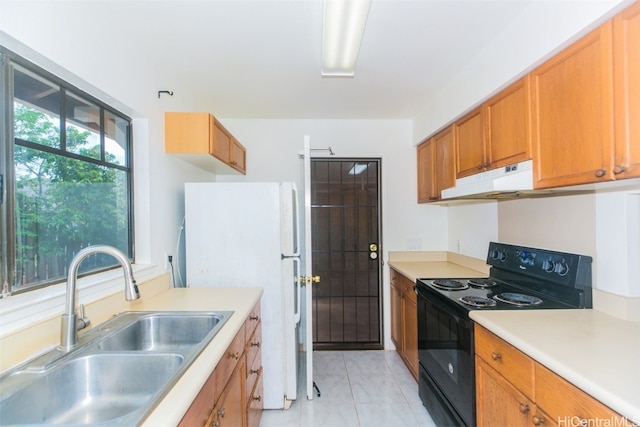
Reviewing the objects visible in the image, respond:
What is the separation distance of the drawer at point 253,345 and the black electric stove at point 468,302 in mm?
1170

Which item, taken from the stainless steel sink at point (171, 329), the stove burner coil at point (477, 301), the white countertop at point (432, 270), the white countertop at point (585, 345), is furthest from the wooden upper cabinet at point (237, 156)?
the white countertop at point (585, 345)

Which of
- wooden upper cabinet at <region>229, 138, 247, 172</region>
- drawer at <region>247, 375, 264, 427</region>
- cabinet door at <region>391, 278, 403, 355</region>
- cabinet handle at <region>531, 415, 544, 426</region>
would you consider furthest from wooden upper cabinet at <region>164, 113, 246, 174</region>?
cabinet handle at <region>531, 415, 544, 426</region>

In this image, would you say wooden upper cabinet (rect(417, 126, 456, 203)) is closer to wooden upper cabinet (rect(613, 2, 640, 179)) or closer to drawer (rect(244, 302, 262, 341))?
wooden upper cabinet (rect(613, 2, 640, 179))

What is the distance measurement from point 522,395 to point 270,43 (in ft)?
7.09

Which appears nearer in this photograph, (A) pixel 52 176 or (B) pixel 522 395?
(B) pixel 522 395

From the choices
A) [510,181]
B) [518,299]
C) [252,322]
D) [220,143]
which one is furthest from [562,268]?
[220,143]

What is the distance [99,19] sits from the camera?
146cm

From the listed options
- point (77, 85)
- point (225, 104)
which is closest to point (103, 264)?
point (77, 85)

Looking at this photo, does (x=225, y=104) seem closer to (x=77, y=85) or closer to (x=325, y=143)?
(x=325, y=143)

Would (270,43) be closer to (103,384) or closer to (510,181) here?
(510,181)

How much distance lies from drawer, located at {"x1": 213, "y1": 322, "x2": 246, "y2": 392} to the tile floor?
0.93 m

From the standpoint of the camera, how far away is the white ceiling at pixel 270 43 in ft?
4.71

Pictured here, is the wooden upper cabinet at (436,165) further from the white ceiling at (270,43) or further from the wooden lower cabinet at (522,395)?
the wooden lower cabinet at (522,395)

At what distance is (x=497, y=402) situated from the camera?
1327 mm
